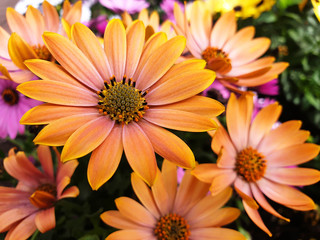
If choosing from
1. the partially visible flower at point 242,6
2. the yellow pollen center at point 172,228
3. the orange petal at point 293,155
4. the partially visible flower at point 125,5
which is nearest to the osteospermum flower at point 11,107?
the yellow pollen center at point 172,228

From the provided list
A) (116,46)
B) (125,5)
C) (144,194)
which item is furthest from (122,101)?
(125,5)

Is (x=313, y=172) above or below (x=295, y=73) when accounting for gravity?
below

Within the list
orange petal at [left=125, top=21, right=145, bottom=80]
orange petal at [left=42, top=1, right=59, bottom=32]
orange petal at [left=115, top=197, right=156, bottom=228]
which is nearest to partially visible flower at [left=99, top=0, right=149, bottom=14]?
orange petal at [left=42, top=1, right=59, bottom=32]

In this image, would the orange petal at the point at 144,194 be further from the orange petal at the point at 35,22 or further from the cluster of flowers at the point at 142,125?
the orange petal at the point at 35,22

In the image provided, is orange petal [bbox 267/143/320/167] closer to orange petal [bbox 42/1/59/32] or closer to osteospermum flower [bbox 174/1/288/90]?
osteospermum flower [bbox 174/1/288/90]

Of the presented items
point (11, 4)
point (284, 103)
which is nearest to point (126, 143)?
point (11, 4)

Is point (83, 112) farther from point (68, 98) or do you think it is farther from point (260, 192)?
point (260, 192)

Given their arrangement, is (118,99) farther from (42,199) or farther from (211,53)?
(211,53)
